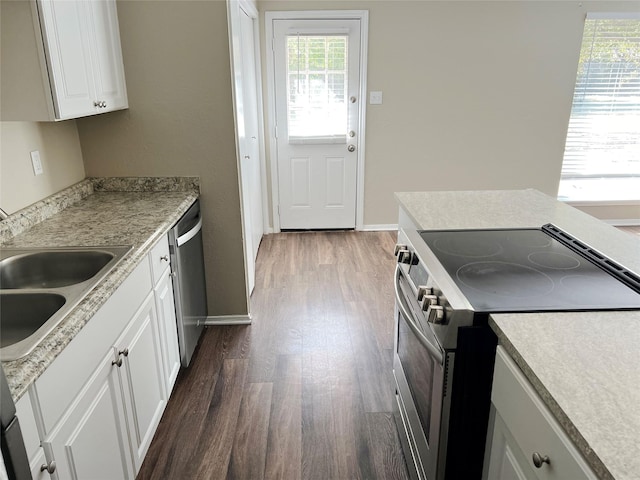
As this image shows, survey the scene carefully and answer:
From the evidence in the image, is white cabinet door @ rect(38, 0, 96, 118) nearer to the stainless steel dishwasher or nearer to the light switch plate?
the stainless steel dishwasher

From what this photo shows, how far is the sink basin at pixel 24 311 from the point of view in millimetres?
1521

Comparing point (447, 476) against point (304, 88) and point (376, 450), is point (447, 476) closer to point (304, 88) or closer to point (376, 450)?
point (376, 450)

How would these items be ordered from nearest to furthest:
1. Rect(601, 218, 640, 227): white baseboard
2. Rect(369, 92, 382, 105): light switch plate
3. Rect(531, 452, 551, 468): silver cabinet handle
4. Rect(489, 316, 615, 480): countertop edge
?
1. Rect(489, 316, 615, 480): countertop edge
2. Rect(531, 452, 551, 468): silver cabinet handle
3. Rect(369, 92, 382, 105): light switch plate
4. Rect(601, 218, 640, 227): white baseboard

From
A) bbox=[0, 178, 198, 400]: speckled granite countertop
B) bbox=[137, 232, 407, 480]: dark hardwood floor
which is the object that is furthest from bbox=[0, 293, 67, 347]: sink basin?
bbox=[137, 232, 407, 480]: dark hardwood floor

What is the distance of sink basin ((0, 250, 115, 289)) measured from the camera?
6.05 feet

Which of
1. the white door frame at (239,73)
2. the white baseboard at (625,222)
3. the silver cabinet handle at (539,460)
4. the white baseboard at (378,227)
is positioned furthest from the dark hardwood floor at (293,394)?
the white baseboard at (625,222)

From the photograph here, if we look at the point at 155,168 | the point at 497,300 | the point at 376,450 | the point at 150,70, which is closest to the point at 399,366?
the point at 376,450

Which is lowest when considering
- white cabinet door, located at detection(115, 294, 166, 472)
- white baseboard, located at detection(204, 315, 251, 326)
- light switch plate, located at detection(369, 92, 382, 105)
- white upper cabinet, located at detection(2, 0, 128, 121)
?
white baseboard, located at detection(204, 315, 251, 326)

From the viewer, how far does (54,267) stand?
6.23 ft

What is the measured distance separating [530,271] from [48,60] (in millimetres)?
1854

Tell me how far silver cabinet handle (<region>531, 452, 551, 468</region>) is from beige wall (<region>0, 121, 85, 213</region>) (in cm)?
211

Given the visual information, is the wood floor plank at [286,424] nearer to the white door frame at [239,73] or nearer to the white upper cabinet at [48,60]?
the white door frame at [239,73]

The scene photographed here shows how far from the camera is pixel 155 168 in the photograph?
286 centimetres

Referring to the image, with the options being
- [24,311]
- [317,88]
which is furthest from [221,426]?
[317,88]
